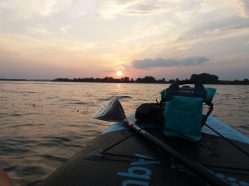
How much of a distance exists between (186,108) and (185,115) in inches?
4.0

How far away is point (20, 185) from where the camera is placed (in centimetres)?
448

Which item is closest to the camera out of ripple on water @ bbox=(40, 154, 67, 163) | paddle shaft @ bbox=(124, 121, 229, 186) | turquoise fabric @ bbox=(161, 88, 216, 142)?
paddle shaft @ bbox=(124, 121, 229, 186)

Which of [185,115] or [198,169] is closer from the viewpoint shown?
[198,169]

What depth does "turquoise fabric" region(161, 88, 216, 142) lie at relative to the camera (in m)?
4.16

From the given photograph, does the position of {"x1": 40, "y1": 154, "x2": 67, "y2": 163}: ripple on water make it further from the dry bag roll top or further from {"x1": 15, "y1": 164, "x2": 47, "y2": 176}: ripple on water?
the dry bag roll top

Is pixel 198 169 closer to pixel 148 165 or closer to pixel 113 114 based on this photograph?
pixel 148 165

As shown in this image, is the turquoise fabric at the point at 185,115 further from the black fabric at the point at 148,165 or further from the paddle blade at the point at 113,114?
the paddle blade at the point at 113,114

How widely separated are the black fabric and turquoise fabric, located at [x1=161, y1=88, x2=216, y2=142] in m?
0.13

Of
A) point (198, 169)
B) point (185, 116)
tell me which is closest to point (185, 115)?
point (185, 116)

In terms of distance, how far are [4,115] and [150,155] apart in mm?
9208

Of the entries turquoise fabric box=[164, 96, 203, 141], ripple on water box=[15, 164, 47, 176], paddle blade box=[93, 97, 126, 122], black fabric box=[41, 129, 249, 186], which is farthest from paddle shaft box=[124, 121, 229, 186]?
ripple on water box=[15, 164, 47, 176]

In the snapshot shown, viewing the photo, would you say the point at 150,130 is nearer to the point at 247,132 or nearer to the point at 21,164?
the point at 21,164

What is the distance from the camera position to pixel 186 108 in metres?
4.21

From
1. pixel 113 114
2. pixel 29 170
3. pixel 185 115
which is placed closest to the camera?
Answer: pixel 185 115
